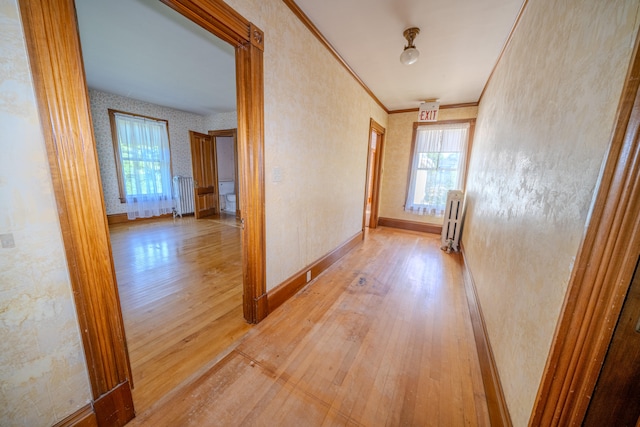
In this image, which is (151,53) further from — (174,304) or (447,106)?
(447,106)

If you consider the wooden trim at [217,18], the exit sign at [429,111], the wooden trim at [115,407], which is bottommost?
the wooden trim at [115,407]

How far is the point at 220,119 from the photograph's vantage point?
567cm

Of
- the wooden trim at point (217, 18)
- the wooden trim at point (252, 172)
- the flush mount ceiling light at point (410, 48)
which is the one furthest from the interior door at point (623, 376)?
the flush mount ceiling light at point (410, 48)

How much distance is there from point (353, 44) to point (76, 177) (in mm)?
2586

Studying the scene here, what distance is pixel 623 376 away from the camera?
62cm

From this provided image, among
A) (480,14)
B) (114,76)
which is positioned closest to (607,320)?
(480,14)

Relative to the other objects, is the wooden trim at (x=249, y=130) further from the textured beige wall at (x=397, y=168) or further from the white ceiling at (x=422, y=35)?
the textured beige wall at (x=397, y=168)

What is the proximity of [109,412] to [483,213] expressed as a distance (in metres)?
3.16

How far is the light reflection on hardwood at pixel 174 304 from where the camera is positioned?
56.2 inches

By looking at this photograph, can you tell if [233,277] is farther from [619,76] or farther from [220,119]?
[220,119]

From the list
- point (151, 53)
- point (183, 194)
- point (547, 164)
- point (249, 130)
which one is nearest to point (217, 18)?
point (249, 130)

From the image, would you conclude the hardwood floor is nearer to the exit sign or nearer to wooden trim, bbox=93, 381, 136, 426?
wooden trim, bbox=93, 381, 136, 426

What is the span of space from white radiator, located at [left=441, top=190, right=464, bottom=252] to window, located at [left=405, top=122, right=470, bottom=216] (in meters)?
0.70

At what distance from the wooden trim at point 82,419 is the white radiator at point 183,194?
5243 mm
